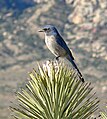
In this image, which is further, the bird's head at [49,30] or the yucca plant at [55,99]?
the bird's head at [49,30]

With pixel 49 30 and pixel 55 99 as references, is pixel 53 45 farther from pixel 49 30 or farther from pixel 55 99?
pixel 55 99

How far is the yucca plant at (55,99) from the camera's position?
17.1ft

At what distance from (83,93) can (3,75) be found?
614ft

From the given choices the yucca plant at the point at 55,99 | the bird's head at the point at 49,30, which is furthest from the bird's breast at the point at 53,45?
the yucca plant at the point at 55,99

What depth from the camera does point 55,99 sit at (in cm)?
521

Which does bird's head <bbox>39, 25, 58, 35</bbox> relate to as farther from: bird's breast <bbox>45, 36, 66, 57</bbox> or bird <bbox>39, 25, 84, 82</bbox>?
bird's breast <bbox>45, 36, 66, 57</bbox>

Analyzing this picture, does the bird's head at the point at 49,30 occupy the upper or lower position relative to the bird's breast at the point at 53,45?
upper

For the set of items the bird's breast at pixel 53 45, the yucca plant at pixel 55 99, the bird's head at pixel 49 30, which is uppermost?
the bird's head at pixel 49 30

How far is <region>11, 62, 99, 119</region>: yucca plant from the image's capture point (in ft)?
17.1

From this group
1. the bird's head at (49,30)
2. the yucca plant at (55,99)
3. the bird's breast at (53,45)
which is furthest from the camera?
the bird's breast at (53,45)

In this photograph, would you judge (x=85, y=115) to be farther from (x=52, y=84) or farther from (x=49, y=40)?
(x=49, y=40)

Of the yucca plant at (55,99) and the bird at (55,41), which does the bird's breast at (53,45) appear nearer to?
the bird at (55,41)

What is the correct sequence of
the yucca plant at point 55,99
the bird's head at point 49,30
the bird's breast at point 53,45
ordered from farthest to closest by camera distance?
1. the bird's breast at point 53,45
2. the bird's head at point 49,30
3. the yucca plant at point 55,99

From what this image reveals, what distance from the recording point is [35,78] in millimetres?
5422
